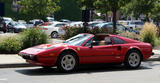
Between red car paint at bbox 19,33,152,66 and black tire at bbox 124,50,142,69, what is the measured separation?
15 cm

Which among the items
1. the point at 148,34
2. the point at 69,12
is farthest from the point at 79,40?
the point at 69,12

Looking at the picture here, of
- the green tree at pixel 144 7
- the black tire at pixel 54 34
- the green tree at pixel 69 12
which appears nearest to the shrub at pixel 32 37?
the black tire at pixel 54 34

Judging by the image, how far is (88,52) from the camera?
10391 millimetres

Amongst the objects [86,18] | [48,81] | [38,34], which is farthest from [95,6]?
[48,81]

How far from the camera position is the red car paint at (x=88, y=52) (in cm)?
978

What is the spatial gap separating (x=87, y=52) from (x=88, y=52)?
0.12ft

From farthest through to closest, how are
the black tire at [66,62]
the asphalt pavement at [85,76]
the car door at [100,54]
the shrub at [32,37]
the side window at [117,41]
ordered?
the shrub at [32,37]
the side window at [117,41]
the car door at [100,54]
the black tire at [66,62]
the asphalt pavement at [85,76]

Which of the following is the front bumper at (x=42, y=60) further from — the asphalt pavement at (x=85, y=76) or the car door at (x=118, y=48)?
the car door at (x=118, y=48)

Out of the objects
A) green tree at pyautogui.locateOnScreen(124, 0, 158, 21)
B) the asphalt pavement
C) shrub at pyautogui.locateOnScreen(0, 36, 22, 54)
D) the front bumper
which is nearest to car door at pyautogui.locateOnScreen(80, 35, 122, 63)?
the asphalt pavement

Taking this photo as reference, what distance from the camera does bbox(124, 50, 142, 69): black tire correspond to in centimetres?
1126

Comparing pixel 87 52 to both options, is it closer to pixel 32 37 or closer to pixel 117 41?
pixel 117 41

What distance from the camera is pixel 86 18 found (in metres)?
16.9

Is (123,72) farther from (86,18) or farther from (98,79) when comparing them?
(86,18)

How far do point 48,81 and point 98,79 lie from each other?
150 cm
